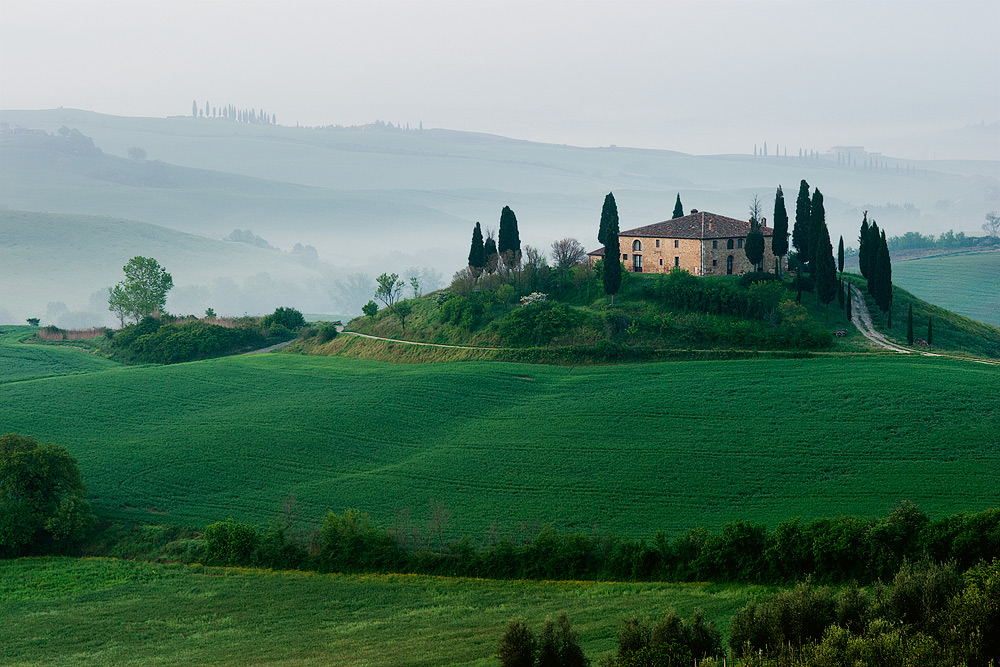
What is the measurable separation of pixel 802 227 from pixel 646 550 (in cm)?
5054

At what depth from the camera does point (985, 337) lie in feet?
251

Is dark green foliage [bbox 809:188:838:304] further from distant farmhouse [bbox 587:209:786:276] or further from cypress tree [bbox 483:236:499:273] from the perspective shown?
cypress tree [bbox 483:236:499:273]

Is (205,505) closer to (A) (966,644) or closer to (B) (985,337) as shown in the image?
(A) (966,644)

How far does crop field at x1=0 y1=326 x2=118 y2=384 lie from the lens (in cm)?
7906

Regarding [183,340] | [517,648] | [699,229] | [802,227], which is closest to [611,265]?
[699,229]

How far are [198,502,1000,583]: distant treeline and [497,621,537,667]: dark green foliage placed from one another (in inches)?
467

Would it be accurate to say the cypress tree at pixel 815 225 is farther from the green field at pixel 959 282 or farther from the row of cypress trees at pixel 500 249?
the green field at pixel 959 282

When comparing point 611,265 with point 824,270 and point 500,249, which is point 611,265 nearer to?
point 500,249

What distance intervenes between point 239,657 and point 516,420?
1102 inches

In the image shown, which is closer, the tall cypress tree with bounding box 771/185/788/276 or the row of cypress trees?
the tall cypress tree with bounding box 771/185/788/276

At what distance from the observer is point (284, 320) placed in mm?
96250

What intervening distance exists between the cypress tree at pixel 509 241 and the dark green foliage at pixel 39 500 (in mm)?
45415

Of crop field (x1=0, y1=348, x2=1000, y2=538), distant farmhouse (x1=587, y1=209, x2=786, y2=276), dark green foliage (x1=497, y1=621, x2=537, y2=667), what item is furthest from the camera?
distant farmhouse (x1=587, y1=209, x2=786, y2=276)

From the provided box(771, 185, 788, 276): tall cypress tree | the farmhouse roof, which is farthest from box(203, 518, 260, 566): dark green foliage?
box(771, 185, 788, 276): tall cypress tree
